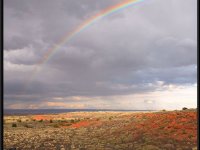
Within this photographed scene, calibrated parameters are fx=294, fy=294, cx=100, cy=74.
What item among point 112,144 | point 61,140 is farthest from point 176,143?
point 61,140

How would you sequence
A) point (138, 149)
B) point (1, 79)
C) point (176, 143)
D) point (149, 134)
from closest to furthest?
point (1, 79) → point (138, 149) → point (176, 143) → point (149, 134)

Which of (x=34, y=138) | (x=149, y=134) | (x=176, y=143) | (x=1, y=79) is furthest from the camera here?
(x=34, y=138)

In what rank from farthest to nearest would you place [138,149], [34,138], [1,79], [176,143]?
[34,138] → [176,143] → [138,149] → [1,79]

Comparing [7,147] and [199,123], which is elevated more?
[199,123]

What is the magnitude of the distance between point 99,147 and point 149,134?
580 centimetres

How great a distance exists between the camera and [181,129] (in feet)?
90.2

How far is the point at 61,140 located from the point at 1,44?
68.0 feet

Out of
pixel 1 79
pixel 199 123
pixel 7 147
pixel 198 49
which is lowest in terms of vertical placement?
pixel 7 147

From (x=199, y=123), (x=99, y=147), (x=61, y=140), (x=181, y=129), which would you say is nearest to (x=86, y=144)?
(x=99, y=147)

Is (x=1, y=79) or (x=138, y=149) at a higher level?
(x=1, y=79)

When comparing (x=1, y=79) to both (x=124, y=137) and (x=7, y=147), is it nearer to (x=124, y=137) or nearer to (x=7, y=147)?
(x=7, y=147)

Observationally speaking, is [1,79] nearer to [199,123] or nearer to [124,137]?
[199,123]

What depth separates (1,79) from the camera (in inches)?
294

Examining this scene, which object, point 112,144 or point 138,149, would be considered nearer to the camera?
point 138,149
